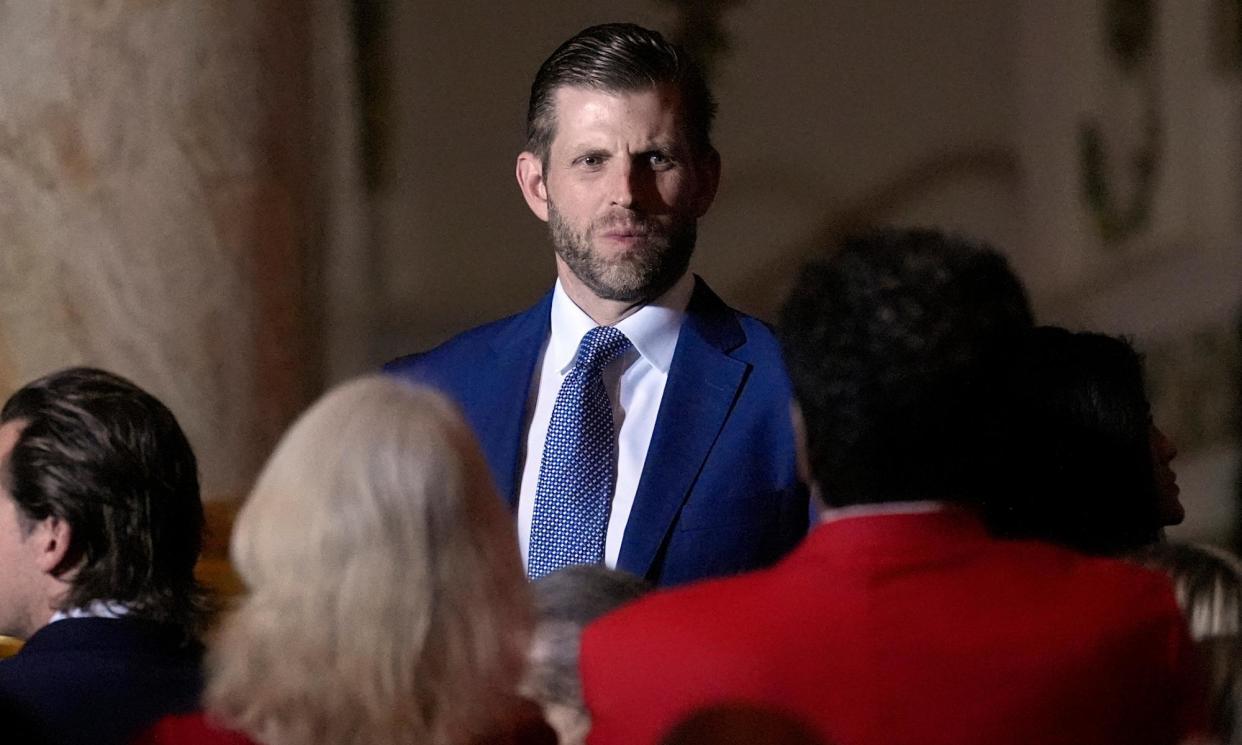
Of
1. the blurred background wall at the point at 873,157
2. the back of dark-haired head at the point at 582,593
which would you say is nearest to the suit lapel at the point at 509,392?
the back of dark-haired head at the point at 582,593

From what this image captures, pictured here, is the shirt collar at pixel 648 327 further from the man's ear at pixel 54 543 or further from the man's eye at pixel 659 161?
the man's ear at pixel 54 543

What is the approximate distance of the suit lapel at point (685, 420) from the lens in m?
2.62

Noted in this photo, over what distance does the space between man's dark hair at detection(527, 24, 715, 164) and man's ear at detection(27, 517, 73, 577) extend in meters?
0.98

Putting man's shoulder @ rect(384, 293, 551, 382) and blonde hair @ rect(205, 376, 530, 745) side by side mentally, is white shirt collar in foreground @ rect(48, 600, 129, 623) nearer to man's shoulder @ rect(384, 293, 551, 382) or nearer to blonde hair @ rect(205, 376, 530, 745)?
blonde hair @ rect(205, 376, 530, 745)

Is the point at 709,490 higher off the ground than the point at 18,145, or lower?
lower

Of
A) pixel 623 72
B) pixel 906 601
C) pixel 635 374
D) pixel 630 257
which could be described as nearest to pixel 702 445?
pixel 635 374

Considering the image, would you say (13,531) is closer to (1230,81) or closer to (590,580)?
(590,580)

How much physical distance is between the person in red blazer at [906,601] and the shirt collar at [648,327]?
0.97 metres

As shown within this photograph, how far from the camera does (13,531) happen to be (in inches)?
82.0

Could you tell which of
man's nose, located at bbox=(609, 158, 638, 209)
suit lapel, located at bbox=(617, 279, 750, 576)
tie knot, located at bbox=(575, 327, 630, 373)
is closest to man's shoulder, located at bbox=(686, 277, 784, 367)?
suit lapel, located at bbox=(617, 279, 750, 576)

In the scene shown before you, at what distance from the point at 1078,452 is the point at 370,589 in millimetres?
942

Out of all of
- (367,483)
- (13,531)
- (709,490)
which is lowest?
(709,490)

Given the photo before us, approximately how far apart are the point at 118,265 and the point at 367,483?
1756mm

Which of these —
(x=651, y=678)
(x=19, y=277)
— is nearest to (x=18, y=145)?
(x=19, y=277)
